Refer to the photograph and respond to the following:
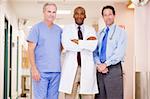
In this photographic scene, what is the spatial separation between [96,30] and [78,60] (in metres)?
1.16

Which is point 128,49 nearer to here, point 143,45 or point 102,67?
point 143,45

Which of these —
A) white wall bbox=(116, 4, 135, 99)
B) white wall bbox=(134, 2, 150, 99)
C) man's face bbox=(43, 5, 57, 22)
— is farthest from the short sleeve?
white wall bbox=(116, 4, 135, 99)

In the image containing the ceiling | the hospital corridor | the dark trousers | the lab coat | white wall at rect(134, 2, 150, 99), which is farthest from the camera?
the ceiling

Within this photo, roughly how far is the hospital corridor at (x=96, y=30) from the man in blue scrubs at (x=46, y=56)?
0.51 feet

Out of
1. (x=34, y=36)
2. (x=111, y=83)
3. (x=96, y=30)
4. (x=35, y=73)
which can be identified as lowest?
(x=111, y=83)

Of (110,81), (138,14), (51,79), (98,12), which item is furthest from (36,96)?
(98,12)

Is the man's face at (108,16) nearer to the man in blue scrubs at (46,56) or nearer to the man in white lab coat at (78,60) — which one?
the man in white lab coat at (78,60)

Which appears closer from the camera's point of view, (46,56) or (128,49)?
(46,56)

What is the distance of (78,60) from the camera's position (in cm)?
318

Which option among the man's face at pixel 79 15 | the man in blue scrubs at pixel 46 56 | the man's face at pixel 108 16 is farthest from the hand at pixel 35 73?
the man's face at pixel 108 16

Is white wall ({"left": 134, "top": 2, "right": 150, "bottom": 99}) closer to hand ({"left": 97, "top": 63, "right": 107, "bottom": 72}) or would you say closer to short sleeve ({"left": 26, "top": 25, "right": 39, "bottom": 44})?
hand ({"left": 97, "top": 63, "right": 107, "bottom": 72})

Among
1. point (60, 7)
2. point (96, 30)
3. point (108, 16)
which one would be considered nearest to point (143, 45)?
point (96, 30)

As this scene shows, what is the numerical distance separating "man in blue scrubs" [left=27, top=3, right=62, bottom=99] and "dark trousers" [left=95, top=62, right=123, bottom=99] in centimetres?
45

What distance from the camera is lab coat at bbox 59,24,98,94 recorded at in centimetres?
315
